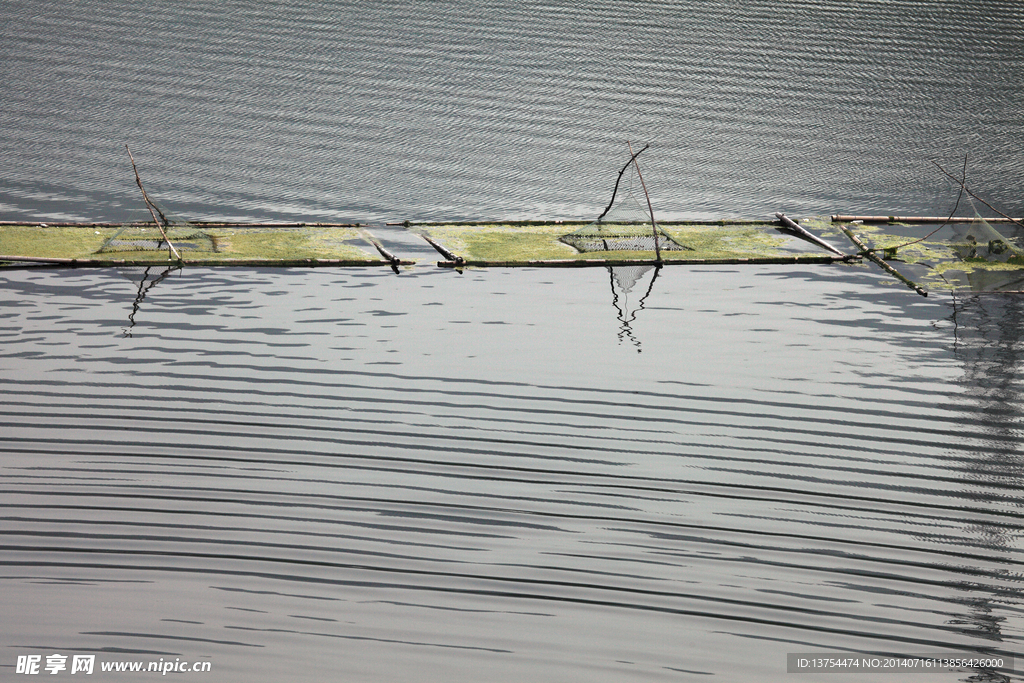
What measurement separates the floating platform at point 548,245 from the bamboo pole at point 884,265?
0.01 m

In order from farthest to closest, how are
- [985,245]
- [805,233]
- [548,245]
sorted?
1. [805,233]
2. [985,245]
3. [548,245]

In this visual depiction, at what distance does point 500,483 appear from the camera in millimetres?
4895

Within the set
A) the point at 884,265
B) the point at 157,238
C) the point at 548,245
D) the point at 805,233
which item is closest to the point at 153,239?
the point at 157,238

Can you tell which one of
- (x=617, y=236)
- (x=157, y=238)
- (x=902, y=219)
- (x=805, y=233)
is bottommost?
(x=157, y=238)

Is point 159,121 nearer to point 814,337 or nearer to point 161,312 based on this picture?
point 161,312

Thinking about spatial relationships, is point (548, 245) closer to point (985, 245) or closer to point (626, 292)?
point (626, 292)

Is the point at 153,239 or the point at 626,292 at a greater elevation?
the point at 153,239

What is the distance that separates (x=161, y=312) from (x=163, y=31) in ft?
38.7

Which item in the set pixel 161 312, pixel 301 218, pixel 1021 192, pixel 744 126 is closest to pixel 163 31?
pixel 301 218

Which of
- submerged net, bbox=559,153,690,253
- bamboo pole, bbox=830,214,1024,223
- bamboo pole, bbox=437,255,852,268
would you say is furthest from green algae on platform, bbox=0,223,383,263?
bamboo pole, bbox=830,214,1024,223

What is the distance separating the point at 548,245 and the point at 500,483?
4.75m

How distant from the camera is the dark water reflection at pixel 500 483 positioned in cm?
380

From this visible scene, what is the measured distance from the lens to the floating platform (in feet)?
28.1

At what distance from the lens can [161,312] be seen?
284 inches
